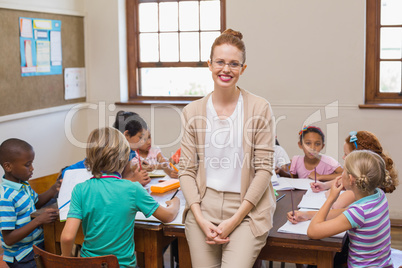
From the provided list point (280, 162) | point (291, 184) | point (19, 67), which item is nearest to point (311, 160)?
point (280, 162)

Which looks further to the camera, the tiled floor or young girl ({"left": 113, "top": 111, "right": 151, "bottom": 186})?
the tiled floor

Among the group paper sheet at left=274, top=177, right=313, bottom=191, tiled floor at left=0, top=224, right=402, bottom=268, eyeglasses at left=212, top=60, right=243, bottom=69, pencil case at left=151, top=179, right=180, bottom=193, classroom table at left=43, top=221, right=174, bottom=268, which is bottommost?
tiled floor at left=0, top=224, right=402, bottom=268

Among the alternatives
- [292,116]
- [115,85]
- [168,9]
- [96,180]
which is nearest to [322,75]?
[292,116]

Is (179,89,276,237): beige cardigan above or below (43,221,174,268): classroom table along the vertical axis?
above

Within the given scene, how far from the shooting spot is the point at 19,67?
4207mm

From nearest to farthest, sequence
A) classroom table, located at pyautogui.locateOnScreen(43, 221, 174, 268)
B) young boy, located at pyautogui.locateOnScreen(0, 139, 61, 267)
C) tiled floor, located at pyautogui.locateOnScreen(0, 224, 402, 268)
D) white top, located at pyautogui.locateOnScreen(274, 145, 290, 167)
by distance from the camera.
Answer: classroom table, located at pyautogui.locateOnScreen(43, 221, 174, 268), young boy, located at pyautogui.locateOnScreen(0, 139, 61, 267), white top, located at pyautogui.locateOnScreen(274, 145, 290, 167), tiled floor, located at pyautogui.locateOnScreen(0, 224, 402, 268)

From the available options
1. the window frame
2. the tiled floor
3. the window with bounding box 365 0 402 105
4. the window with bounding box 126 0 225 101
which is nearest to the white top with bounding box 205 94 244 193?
the tiled floor

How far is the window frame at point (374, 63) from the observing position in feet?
14.4

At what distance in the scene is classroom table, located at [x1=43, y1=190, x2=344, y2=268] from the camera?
1.99 m

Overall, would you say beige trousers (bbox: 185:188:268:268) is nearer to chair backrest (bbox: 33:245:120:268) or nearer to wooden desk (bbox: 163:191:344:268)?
wooden desk (bbox: 163:191:344:268)

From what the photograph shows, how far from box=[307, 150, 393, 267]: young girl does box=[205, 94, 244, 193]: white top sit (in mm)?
378

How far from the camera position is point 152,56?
5.16 m

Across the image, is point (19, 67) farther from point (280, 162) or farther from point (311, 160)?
point (311, 160)

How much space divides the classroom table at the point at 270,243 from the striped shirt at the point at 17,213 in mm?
91
